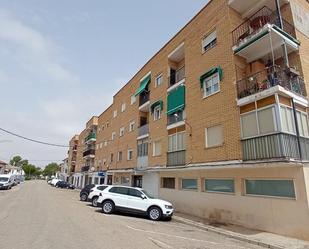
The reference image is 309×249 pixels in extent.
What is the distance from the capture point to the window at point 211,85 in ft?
49.9

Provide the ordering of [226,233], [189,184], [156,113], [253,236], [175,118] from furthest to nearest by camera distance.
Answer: [156,113] < [175,118] < [189,184] < [226,233] < [253,236]

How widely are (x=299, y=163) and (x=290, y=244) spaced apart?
10.6 feet

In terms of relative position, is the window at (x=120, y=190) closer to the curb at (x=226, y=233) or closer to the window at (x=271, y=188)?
the curb at (x=226, y=233)

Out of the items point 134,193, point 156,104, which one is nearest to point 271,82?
point 134,193

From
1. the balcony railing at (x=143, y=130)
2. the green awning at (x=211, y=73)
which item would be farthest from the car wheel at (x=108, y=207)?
the green awning at (x=211, y=73)

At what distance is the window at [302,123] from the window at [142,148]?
1391 centimetres

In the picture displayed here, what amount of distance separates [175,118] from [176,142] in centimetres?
193

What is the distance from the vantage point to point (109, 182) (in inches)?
1310

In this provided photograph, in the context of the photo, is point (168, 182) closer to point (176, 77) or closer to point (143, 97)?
point (176, 77)

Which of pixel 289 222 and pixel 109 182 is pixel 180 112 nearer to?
pixel 289 222

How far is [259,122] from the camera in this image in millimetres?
12023

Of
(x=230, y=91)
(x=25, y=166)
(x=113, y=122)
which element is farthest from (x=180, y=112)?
(x=25, y=166)

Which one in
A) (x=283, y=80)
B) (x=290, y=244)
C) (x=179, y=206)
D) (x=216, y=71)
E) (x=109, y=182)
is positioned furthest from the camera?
(x=109, y=182)

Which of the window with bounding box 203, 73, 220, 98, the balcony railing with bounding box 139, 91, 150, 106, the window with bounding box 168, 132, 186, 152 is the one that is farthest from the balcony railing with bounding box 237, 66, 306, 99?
the balcony railing with bounding box 139, 91, 150, 106
